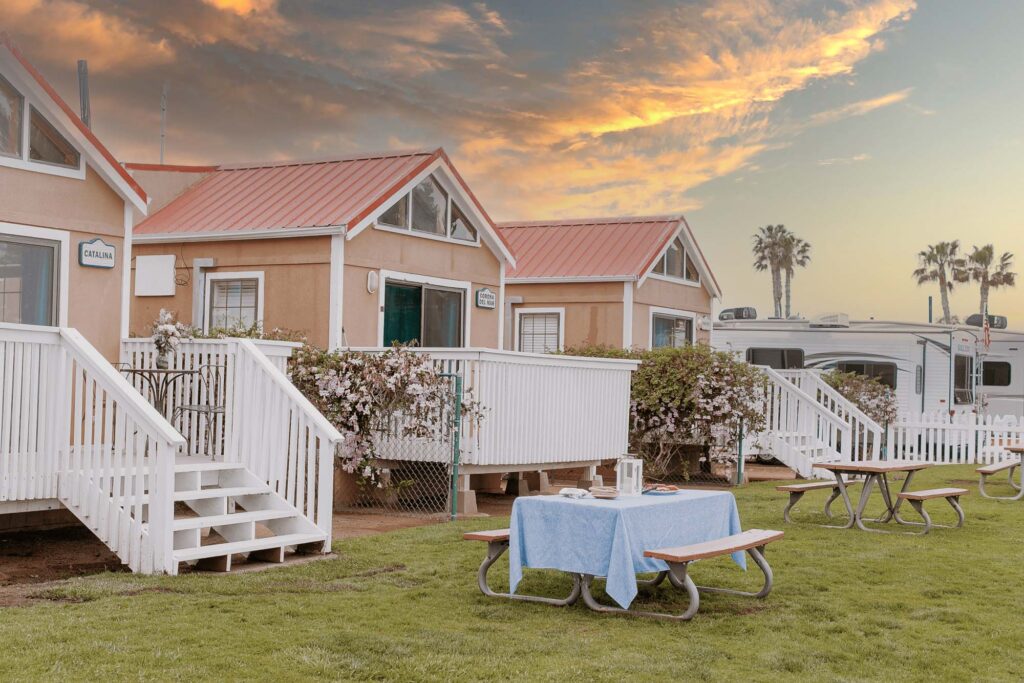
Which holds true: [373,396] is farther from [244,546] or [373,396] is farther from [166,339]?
[244,546]

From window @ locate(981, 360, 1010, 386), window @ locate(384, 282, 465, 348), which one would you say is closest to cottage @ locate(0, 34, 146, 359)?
window @ locate(384, 282, 465, 348)

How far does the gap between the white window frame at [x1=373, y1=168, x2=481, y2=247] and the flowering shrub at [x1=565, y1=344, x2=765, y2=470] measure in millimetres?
3226

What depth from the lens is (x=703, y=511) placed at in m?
8.27

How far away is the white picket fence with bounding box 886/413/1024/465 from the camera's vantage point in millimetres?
21328

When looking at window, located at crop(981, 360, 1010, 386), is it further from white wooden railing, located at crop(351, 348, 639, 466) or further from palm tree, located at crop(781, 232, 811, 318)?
palm tree, located at crop(781, 232, 811, 318)

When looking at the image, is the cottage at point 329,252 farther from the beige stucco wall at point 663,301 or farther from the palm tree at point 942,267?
the palm tree at point 942,267

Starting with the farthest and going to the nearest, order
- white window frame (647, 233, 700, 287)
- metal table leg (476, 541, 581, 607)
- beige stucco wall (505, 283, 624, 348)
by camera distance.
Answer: white window frame (647, 233, 700, 287), beige stucco wall (505, 283, 624, 348), metal table leg (476, 541, 581, 607)

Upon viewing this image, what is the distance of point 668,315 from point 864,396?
391 cm

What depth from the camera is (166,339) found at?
11211mm

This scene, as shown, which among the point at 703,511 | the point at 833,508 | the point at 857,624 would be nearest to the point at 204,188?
the point at 833,508

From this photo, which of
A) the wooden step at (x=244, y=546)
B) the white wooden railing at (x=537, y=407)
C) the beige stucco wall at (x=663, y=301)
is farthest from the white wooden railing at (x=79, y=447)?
the beige stucco wall at (x=663, y=301)

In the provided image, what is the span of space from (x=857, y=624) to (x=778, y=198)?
22.0m

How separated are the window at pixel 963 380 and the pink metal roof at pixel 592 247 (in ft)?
24.3

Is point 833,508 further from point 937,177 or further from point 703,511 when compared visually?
point 937,177
